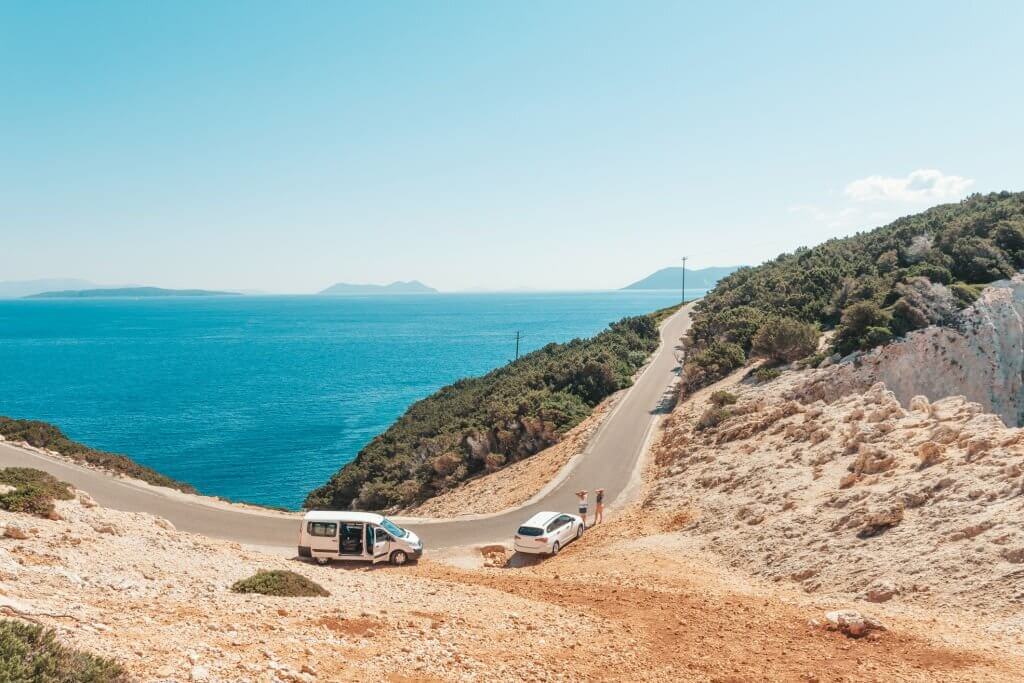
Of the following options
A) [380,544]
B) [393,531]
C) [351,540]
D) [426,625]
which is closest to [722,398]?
[393,531]

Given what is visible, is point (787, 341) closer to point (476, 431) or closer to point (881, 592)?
point (476, 431)

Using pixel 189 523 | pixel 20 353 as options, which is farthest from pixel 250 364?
pixel 189 523

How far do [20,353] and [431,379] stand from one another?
91289mm

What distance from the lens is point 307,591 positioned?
13.4 m

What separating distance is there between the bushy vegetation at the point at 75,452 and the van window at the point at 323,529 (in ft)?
46.5

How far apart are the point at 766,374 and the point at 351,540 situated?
23211 millimetres

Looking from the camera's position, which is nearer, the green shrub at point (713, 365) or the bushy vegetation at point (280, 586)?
the bushy vegetation at point (280, 586)

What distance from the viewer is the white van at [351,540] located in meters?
19.3

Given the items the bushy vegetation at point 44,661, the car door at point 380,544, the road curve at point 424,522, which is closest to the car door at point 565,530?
the road curve at point 424,522

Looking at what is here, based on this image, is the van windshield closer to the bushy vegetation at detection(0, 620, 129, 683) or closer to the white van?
the white van

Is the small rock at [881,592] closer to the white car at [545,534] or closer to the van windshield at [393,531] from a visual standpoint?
the white car at [545,534]

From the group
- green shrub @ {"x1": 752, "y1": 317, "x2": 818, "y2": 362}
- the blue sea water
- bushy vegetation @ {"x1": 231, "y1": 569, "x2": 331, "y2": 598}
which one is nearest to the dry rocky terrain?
green shrub @ {"x1": 752, "y1": 317, "x2": 818, "y2": 362}

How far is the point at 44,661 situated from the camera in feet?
22.0

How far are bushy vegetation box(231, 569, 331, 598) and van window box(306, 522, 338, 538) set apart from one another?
555cm
